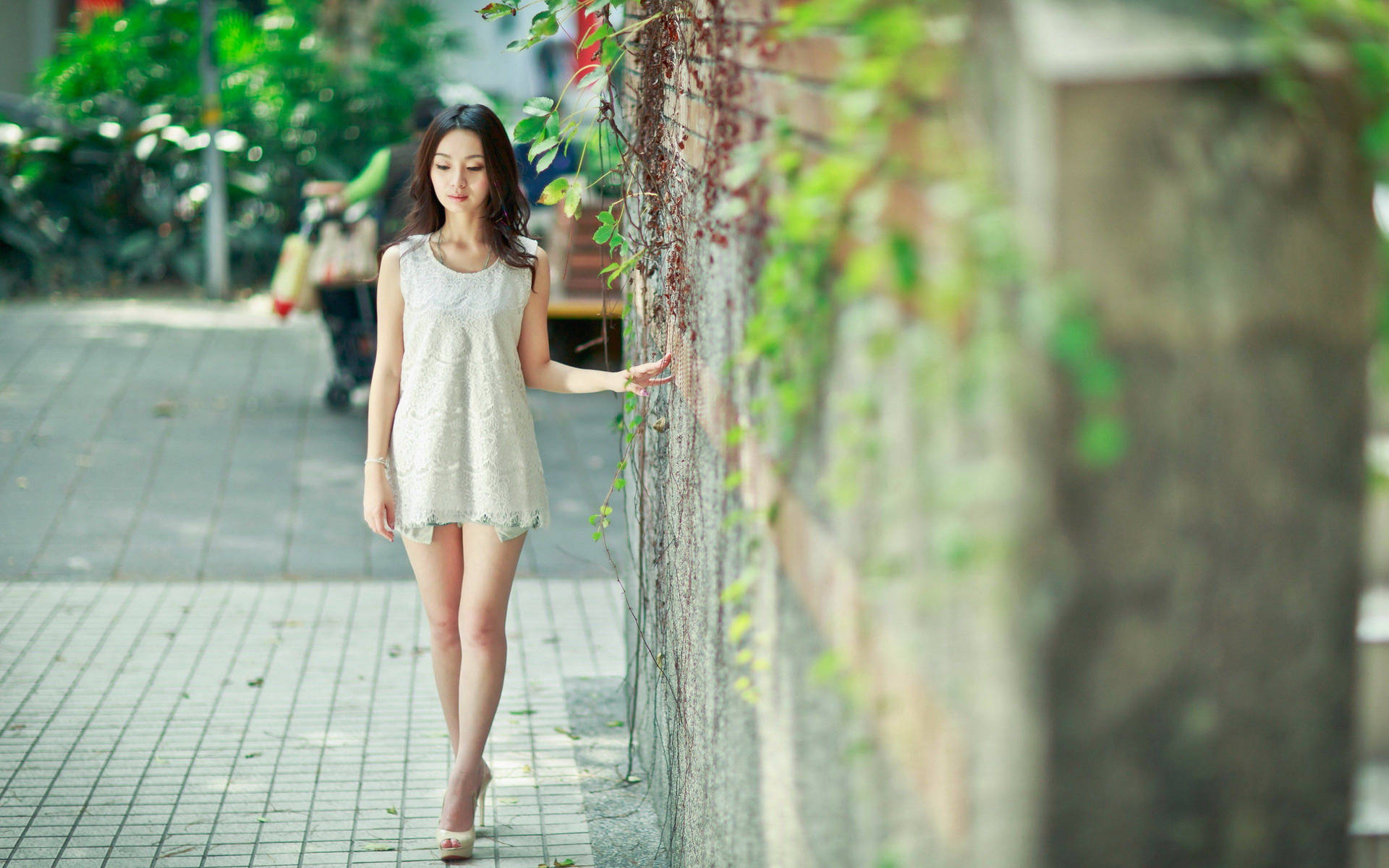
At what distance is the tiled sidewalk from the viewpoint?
153 inches

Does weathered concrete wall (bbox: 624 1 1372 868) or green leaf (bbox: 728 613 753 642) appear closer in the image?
weathered concrete wall (bbox: 624 1 1372 868)

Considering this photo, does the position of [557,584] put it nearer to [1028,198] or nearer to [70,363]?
[1028,198]

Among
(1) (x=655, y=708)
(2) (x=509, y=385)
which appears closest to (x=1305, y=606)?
(2) (x=509, y=385)

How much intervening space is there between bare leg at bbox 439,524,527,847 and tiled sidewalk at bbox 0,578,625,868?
0.20 m

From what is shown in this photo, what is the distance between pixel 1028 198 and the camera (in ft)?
4.36

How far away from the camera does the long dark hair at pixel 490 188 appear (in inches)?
141

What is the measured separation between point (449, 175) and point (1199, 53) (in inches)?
99.4

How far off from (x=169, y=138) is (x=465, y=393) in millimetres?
11911

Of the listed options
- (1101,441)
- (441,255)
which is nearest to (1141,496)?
(1101,441)

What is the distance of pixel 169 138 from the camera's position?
14.2 meters

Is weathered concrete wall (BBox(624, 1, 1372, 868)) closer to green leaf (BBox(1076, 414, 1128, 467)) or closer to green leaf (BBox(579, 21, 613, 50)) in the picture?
green leaf (BBox(1076, 414, 1128, 467))

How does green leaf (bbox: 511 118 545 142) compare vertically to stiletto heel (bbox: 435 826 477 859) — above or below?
above

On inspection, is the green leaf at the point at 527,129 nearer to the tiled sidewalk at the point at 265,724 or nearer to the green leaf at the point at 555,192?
the green leaf at the point at 555,192

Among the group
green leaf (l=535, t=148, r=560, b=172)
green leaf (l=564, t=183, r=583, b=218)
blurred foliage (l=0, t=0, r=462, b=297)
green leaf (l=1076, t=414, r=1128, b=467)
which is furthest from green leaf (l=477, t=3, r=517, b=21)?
blurred foliage (l=0, t=0, r=462, b=297)
